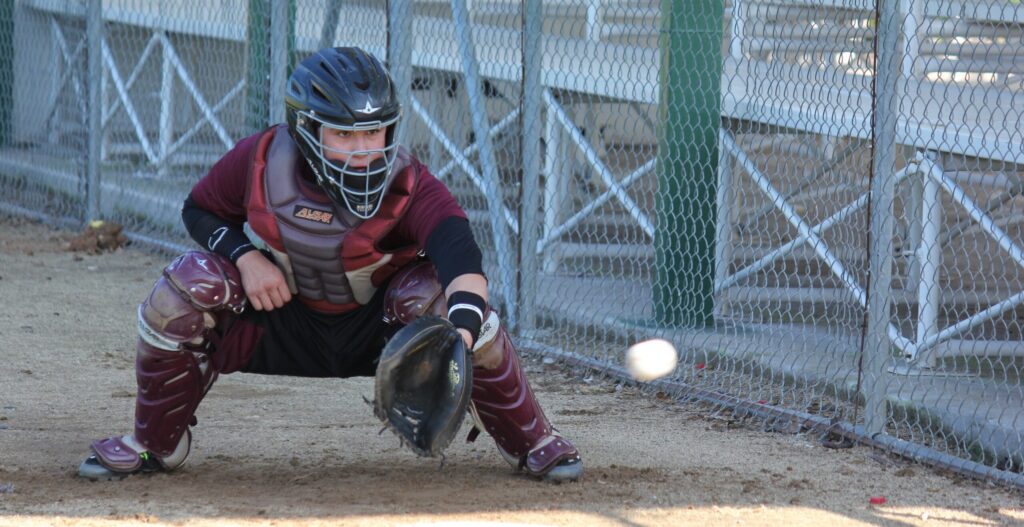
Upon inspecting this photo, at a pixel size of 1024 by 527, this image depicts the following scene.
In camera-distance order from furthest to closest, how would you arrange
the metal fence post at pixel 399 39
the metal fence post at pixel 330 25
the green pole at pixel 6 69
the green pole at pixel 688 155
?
the green pole at pixel 6 69 → the metal fence post at pixel 330 25 → the metal fence post at pixel 399 39 → the green pole at pixel 688 155

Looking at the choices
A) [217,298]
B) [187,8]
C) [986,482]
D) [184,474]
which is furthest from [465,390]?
[187,8]

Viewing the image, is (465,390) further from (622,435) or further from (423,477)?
(622,435)

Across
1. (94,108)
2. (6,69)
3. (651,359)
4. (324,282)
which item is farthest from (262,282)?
(6,69)

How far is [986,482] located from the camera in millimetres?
4625

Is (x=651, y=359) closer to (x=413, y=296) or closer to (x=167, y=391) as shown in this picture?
(x=413, y=296)

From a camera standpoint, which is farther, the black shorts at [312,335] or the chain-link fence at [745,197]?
the chain-link fence at [745,197]

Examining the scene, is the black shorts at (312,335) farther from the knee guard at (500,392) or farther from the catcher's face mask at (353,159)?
the catcher's face mask at (353,159)

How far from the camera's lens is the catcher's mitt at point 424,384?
12.8 ft

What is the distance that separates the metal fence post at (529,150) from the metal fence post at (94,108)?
170 inches

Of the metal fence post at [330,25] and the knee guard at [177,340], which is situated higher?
the metal fence post at [330,25]

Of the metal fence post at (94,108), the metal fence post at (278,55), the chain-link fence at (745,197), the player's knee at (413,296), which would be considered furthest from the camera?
the metal fence post at (94,108)

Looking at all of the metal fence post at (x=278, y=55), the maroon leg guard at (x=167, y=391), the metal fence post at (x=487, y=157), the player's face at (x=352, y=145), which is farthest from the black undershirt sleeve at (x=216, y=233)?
the metal fence post at (x=278, y=55)

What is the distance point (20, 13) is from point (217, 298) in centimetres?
955

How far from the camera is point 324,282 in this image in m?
4.25
